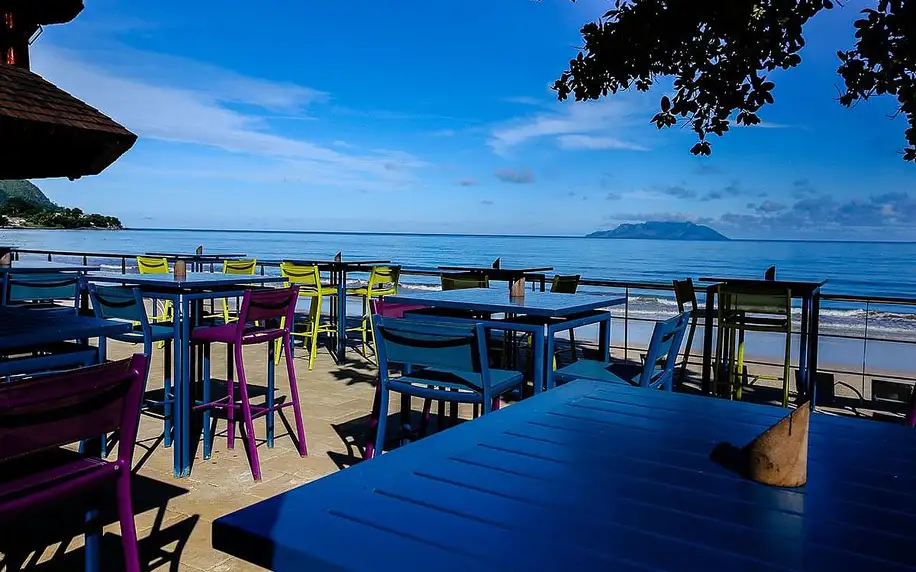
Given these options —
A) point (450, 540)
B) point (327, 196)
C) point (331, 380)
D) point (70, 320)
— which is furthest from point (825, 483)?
point (327, 196)

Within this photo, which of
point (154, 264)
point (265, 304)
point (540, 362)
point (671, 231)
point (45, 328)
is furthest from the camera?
point (671, 231)

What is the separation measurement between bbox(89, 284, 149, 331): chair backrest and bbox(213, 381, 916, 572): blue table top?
263 cm

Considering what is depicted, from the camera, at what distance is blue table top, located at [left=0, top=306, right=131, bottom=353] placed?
220 cm

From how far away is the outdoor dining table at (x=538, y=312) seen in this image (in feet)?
9.50

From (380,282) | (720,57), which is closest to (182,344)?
(380,282)

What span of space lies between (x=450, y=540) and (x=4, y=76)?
11.6 feet

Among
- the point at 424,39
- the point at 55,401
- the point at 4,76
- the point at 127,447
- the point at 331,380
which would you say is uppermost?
the point at 424,39

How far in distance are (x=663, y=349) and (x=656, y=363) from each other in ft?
0.76

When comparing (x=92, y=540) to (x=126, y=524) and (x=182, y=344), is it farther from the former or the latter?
(x=182, y=344)

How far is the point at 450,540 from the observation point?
2.53 ft

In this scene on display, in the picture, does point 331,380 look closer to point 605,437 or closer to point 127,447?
point 127,447

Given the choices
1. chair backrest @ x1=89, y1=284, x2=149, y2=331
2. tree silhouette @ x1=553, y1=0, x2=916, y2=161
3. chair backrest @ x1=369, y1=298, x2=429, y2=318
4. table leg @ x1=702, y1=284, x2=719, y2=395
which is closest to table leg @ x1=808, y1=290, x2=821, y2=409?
table leg @ x1=702, y1=284, x2=719, y2=395

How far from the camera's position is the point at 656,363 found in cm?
292

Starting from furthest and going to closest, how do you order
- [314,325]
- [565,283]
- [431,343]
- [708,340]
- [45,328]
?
[314,325] → [565,283] → [708,340] → [431,343] → [45,328]
